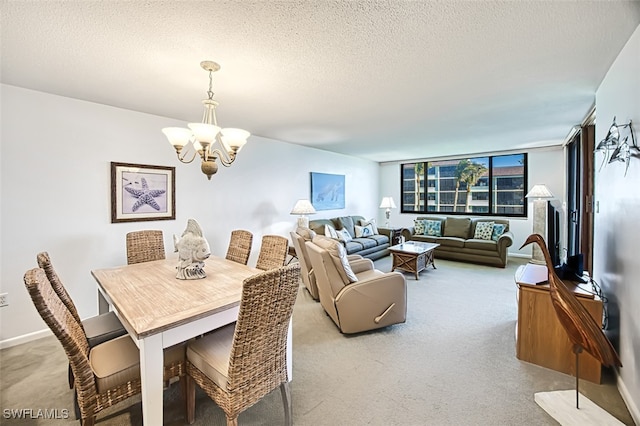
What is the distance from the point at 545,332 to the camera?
7.44ft

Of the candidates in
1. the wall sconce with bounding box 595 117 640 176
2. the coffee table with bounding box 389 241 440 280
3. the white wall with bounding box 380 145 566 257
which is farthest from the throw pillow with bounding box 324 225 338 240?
the white wall with bounding box 380 145 566 257

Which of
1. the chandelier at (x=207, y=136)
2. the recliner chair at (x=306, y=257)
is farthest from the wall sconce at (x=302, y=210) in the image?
the chandelier at (x=207, y=136)

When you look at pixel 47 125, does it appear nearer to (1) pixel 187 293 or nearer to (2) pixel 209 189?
(2) pixel 209 189

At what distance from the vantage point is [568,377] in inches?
83.6

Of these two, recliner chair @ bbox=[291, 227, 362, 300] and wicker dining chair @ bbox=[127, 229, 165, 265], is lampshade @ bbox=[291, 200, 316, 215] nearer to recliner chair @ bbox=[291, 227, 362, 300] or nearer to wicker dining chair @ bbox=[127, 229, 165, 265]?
recliner chair @ bbox=[291, 227, 362, 300]

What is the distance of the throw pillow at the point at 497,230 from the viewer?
5.63m

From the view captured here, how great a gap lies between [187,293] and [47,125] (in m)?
2.46

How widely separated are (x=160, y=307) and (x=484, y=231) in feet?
19.7

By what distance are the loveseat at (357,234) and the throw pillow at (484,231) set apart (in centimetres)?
185

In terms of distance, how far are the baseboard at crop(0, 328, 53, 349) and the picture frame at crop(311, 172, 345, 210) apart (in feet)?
14.0

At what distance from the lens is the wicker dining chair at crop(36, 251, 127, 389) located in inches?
71.5

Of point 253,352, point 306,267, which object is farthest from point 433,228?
point 253,352

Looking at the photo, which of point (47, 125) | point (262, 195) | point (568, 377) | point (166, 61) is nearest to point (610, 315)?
point (568, 377)

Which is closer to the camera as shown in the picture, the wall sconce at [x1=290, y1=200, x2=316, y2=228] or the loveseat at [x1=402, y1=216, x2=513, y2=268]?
the wall sconce at [x1=290, y1=200, x2=316, y2=228]
